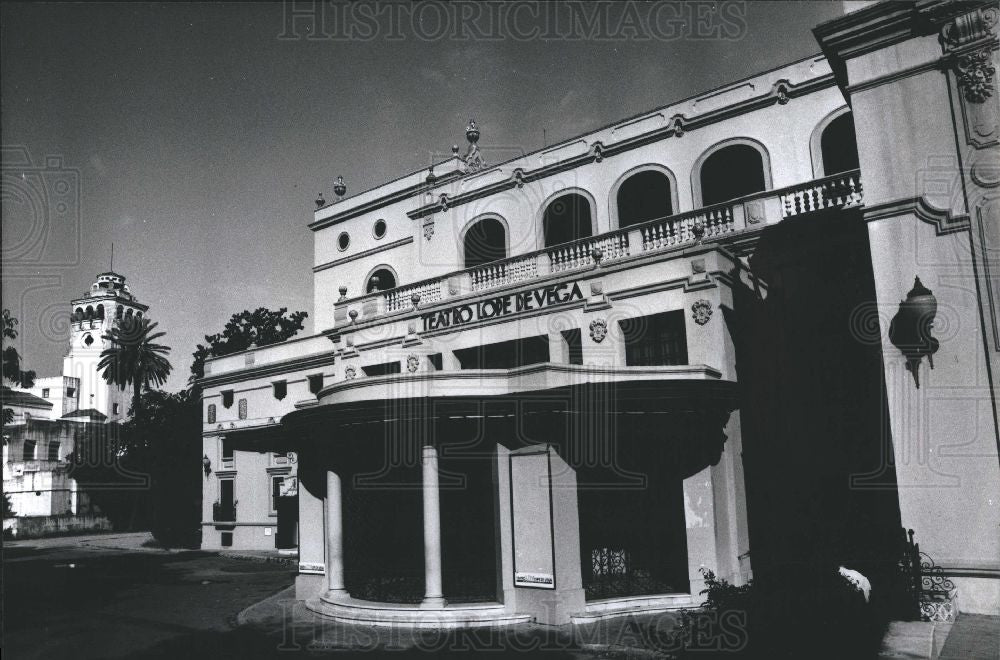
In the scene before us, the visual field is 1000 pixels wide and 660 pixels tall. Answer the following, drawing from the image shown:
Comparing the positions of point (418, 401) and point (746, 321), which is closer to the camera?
point (418, 401)

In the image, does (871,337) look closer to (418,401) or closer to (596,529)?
(596,529)

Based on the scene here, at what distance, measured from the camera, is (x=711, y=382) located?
13.8 meters

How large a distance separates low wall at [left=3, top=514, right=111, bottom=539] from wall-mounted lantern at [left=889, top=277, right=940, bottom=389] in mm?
49440

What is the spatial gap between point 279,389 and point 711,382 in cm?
2277

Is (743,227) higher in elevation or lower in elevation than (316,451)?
higher

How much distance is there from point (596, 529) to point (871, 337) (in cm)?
683

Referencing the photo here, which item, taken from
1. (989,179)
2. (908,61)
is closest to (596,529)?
(989,179)

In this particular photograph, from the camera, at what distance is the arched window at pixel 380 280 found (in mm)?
28422

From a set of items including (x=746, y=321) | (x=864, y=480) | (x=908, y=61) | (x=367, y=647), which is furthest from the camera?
(x=746, y=321)

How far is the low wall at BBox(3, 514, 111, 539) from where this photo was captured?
149 feet

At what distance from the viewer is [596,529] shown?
1572 centimetres

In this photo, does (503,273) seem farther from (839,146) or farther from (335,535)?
(839,146)

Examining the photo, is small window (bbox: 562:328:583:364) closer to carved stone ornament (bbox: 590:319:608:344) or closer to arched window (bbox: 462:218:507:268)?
carved stone ornament (bbox: 590:319:608:344)

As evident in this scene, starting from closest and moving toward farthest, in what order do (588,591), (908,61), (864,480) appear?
(908,61) < (588,591) < (864,480)
